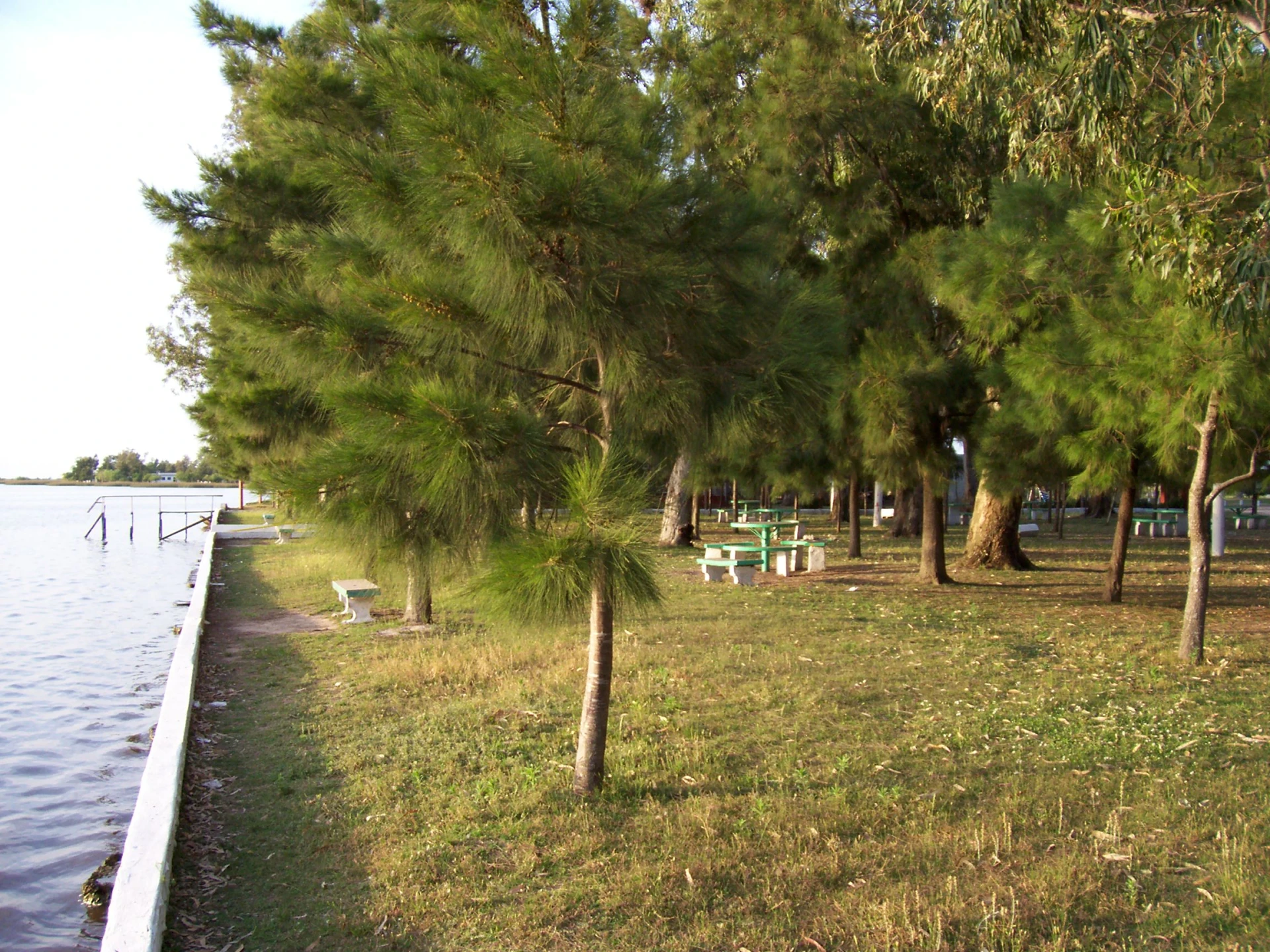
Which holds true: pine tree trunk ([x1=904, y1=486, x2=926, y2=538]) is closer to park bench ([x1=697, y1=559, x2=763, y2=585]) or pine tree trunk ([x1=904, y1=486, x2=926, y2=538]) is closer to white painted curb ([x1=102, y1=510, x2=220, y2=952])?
park bench ([x1=697, y1=559, x2=763, y2=585])

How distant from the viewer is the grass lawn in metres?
3.81

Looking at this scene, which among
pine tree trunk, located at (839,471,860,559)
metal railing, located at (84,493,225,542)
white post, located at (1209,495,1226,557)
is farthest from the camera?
metal railing, located at (84,493,225,542)

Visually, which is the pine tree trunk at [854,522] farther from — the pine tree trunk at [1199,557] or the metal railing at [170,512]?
the metal railing at [170,512]

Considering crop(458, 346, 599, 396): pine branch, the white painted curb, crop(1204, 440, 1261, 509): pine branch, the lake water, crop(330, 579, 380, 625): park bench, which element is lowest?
the lake water

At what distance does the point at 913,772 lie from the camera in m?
5.49

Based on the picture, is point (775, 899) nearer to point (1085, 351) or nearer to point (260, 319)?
point (260, 319)

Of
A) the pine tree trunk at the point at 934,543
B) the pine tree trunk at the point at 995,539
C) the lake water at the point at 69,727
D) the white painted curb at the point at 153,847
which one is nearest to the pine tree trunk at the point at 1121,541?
the pine tree trunk at the point at 934,543

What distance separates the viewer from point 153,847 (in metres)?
4.39

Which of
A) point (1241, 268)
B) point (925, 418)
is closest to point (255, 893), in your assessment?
point (1241, 268)

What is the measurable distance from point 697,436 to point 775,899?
2325 mm

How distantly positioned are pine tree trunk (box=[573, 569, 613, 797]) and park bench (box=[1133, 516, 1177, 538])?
2707 centimetres

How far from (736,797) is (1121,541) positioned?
929 centimetres

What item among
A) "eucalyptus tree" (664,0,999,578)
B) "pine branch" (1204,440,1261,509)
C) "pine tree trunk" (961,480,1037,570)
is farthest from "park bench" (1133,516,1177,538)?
"pine branch" (1204,440,1261,509)

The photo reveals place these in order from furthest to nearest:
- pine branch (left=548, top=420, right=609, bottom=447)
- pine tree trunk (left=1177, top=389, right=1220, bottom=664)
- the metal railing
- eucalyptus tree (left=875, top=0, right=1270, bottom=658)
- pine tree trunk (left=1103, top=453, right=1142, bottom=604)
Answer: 1. the metal railing
2. pine tree trunk (left=1103, top=453, right=1142, bottom=604)
3. pine tree trunk (left=1177, top=389, right=1220, bottom=664)
4. eucalyptus tree (left=875, top=0, right=1270, bottom=658)
5. pine branch (left=548, top=420, right=609, bottom=447)
